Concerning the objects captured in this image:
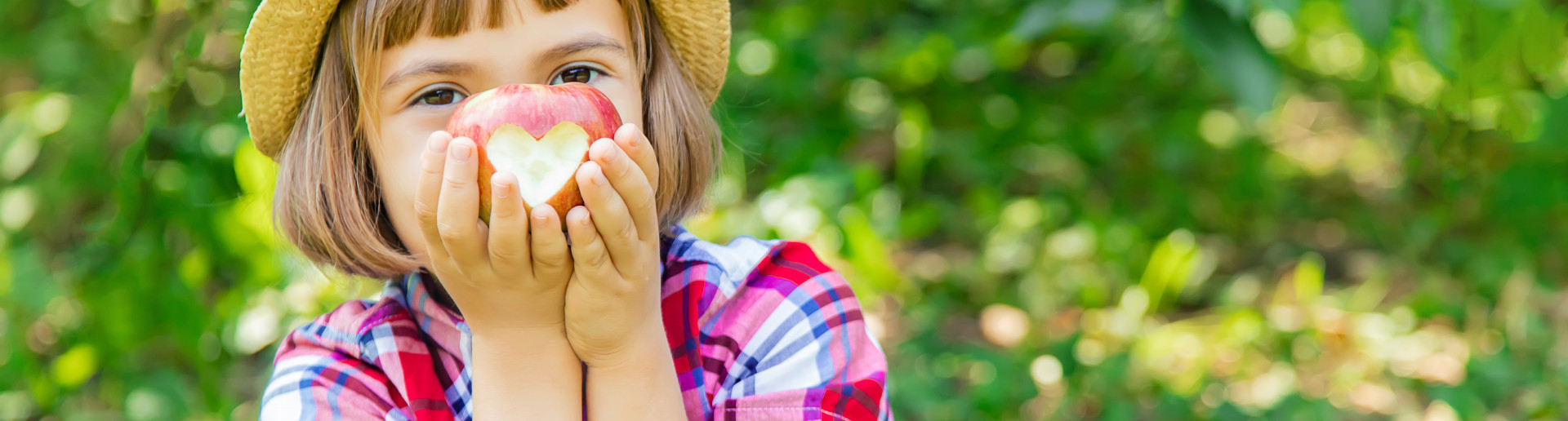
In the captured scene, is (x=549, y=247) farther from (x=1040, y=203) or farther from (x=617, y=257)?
(x=1040, y=203)

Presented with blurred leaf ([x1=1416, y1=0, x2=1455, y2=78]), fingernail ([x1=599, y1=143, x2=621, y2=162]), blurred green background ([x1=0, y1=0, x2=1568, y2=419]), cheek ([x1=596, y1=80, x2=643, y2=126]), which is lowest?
blurred green background ([x1=0, y1=0, x2=1568, y2=419])

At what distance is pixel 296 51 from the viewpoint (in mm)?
994

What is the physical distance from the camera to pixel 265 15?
38.0 inches

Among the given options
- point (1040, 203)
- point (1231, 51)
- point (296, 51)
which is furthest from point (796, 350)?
point (1040, 203)

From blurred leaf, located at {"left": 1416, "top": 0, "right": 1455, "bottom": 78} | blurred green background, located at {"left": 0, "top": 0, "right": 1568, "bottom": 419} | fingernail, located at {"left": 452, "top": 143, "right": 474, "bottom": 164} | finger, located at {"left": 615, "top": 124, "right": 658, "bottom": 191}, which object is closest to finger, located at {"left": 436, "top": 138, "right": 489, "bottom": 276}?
fingernail, located at {"left": 452, "top": 143, "right": 474, "bottom": 164}

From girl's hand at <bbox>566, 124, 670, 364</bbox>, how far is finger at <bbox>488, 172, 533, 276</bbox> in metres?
0.04

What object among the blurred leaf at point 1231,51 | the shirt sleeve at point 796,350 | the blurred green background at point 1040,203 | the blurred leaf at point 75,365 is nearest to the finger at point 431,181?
the shirt sleeve at point 796,350

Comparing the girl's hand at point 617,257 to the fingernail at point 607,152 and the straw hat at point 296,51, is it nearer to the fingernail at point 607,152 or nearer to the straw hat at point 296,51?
the fingernail at point 607,152

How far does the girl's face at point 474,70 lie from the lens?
89 cm

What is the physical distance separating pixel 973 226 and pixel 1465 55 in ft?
4.12

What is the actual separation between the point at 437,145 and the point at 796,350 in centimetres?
38

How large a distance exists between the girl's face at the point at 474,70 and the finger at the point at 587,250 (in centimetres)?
18

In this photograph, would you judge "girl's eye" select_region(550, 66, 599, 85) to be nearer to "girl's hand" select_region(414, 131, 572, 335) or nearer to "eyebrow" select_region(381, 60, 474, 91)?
"eyebrow" select_region(381, 60, 474, 91)

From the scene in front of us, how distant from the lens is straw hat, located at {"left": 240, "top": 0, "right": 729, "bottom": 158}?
3.18ft
